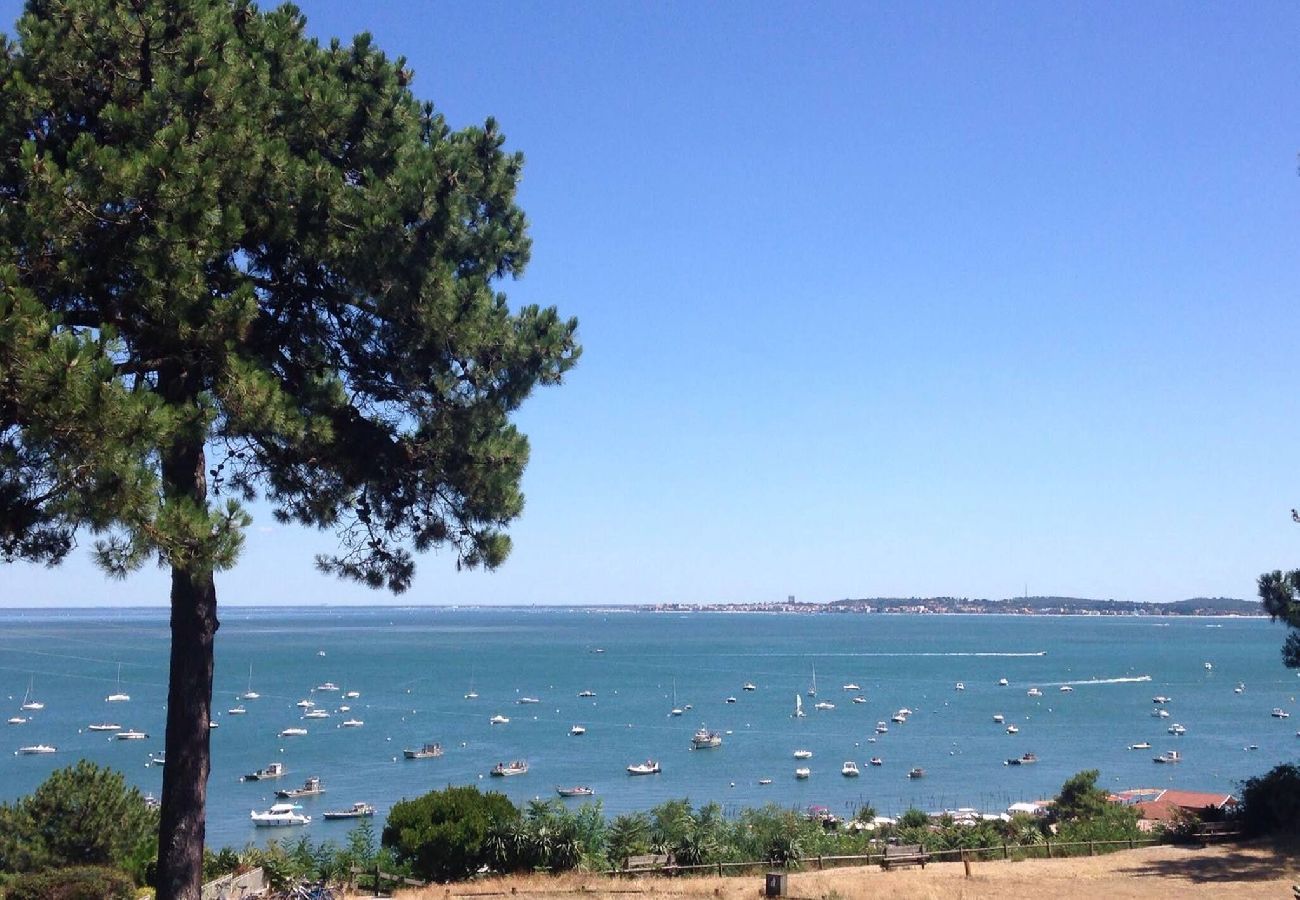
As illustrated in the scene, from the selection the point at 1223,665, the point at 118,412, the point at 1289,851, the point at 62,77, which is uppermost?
the point at 62,77

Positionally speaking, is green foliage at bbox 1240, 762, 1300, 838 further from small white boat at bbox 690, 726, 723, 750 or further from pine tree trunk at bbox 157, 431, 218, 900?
small white boat at bbox 690, 726, 723, 750

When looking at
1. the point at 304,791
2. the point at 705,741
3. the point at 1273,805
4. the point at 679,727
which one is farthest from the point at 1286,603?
the point at 679,727

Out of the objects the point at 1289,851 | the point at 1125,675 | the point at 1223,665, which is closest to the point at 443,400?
the point at 1289,851

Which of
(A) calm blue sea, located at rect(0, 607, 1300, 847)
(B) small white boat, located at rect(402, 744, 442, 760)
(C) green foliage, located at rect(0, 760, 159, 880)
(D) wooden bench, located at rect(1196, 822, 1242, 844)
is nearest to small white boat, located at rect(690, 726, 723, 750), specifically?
(A) calm blue sea, located at rect(0, 607, 1300, 847)

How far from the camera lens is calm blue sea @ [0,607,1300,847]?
196 feet

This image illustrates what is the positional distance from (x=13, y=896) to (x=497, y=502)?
770cm

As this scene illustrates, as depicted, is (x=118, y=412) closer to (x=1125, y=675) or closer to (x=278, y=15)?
(x=278, y=15)

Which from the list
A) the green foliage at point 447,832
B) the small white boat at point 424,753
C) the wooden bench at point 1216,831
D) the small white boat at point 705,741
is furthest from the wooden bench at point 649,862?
the small white boat at point 705,741

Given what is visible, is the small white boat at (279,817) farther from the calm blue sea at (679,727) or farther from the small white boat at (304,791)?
the small white boat at (304,791)

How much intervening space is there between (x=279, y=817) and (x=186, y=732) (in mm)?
42852

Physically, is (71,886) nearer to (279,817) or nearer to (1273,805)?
(1273,805)

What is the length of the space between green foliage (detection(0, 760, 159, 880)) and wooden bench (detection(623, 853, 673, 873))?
7.73 meters

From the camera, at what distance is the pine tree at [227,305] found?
8.36 meters

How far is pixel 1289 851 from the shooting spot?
56.4 feet
